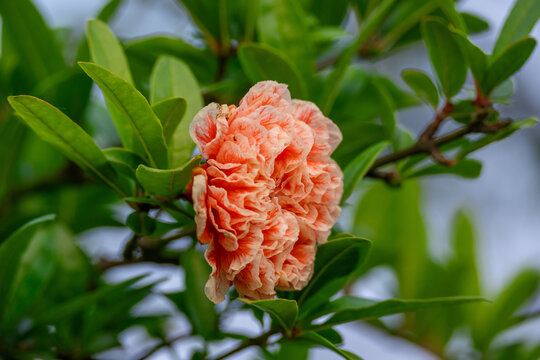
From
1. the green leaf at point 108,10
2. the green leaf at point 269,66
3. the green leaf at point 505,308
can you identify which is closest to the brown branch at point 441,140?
the green leaf at point 269,66

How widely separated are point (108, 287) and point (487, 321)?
0.96 metres

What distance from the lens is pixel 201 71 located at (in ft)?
3.40

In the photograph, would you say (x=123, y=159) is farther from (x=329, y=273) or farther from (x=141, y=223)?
(x=329, y=273)

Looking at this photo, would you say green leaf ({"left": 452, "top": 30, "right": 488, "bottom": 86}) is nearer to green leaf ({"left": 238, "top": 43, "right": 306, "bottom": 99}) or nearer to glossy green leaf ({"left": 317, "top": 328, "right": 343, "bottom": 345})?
green leaf ({"left": 238, "top": 43, "right": 306, "bottom": 99})

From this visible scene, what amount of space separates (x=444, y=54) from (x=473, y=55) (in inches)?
1.8

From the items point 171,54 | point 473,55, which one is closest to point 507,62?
point 473,55

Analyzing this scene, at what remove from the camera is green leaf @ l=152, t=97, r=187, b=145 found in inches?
24.6

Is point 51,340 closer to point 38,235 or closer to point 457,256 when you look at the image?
point 38,235

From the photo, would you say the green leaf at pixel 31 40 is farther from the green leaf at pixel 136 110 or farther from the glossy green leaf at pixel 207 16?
the green leaf at pixel 136 110

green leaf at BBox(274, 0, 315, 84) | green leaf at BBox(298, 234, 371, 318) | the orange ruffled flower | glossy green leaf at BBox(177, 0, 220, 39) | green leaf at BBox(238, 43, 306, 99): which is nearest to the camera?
the orange ruffled flower

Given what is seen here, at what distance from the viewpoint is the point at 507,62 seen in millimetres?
738

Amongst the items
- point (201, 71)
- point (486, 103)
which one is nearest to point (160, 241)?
point (201, 71)

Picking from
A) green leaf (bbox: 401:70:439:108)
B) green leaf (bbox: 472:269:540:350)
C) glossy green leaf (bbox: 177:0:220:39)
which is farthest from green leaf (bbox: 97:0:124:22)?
green leaf (bbox: 472:269:540:350)

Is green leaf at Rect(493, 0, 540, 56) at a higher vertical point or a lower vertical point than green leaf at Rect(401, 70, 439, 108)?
higher
